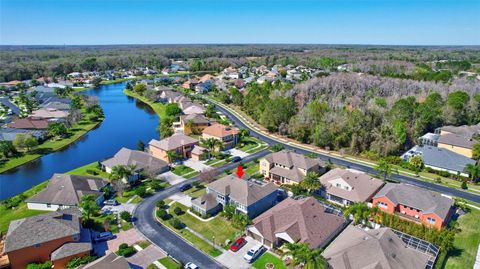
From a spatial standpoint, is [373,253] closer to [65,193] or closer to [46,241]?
[46,241]

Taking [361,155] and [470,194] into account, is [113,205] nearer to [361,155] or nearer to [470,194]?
[361,155]

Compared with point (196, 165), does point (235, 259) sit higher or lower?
lower

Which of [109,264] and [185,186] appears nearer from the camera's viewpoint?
[109,264]

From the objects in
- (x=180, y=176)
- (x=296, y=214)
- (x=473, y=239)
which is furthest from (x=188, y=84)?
(x=473, y=239)

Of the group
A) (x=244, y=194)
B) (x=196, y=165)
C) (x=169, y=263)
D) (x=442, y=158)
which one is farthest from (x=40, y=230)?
(x=442, y=158)

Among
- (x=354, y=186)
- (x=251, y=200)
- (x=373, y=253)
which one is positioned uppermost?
(x=373, y=253)

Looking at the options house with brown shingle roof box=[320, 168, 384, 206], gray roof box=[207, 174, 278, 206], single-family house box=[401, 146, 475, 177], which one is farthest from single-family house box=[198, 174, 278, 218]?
single-family house box=[401, 146, 475, 177]

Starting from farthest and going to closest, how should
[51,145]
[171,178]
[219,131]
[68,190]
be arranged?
[51,145], [219,131], [171,178], [68,190]

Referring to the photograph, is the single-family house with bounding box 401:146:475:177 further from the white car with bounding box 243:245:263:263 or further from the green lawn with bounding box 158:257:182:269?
the green lawn with bounding box 158:257:182:269
